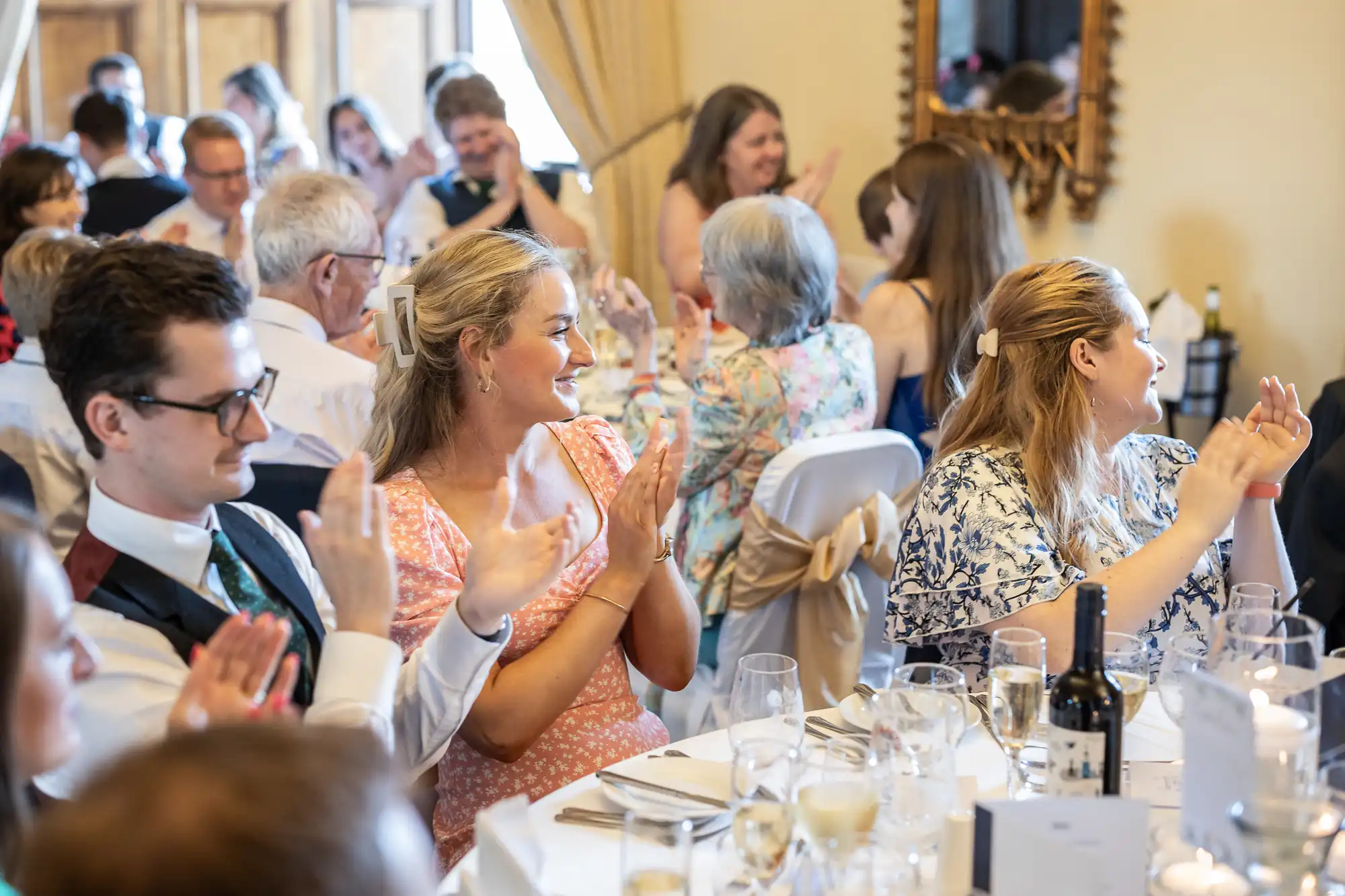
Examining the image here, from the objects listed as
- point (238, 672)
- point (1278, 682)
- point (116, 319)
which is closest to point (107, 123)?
point (116, 319)

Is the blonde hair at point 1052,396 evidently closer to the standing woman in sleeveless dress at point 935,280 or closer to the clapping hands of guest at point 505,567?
the clapping hands of guest at point 505,567

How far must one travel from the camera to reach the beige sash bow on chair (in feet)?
8.79

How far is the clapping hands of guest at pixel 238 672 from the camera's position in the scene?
126 centimetres

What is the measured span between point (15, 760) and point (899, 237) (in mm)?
3130

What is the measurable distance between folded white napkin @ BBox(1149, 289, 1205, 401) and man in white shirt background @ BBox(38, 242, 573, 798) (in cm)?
278

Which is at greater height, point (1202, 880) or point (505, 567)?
point (505, 567)

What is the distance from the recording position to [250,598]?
1716 millimetres

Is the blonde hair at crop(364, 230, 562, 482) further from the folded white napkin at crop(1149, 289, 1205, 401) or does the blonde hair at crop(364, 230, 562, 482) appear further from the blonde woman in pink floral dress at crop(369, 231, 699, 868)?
the folded white napkin at crop(1149, 289, 1205, 401)

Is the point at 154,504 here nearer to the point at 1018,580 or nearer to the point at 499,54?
the point at 1018,580

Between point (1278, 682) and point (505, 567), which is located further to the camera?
point (505, 567)

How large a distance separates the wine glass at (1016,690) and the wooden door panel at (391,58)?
6.54 meters

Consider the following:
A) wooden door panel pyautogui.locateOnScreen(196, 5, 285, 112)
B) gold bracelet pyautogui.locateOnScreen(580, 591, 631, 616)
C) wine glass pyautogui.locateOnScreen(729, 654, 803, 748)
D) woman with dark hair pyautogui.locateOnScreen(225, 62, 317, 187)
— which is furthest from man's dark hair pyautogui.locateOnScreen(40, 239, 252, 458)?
wooden door panel pyautogui.locateOnScreen(196, 5, 285, 112)

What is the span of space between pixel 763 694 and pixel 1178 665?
1.53ft

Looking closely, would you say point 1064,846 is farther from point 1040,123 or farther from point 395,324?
point 1040,123
